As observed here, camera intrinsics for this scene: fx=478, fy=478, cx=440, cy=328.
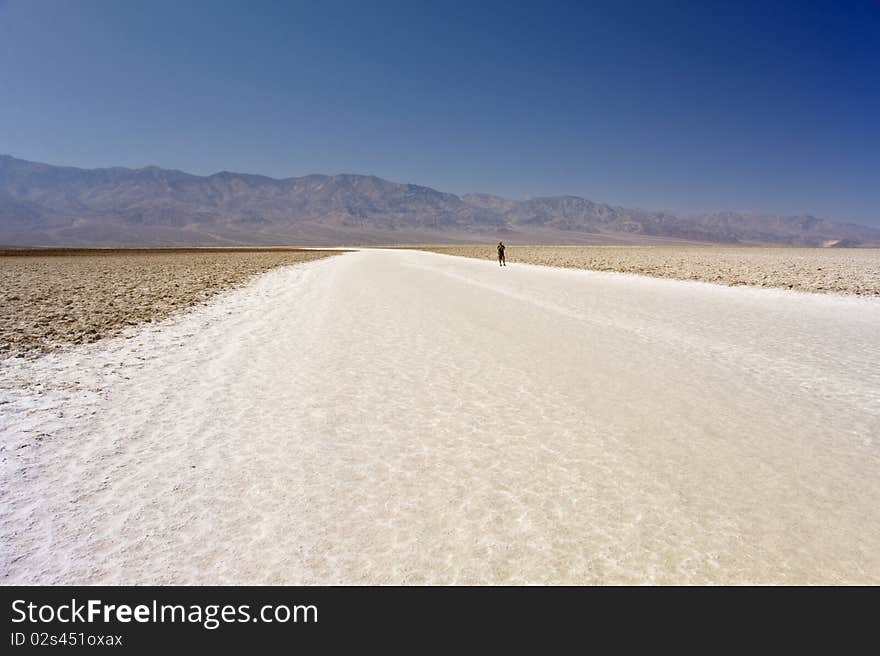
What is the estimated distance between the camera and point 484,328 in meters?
10.4

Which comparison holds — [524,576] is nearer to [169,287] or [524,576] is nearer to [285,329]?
[285,329]

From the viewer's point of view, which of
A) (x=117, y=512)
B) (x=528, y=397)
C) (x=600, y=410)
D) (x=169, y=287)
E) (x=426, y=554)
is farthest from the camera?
(x=169, y=287)

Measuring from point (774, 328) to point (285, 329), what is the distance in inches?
418

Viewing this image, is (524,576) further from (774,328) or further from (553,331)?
(774,328)

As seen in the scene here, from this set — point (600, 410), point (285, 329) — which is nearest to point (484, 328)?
point (285, 329)

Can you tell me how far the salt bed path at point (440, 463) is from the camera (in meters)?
2.74

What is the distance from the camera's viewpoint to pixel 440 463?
13.1 ft

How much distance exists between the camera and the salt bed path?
108 inches

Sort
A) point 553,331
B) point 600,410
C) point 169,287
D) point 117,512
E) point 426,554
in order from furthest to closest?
point 169,287 → point 553,331 → point 600,410 → point 117,512 → point 426,554
